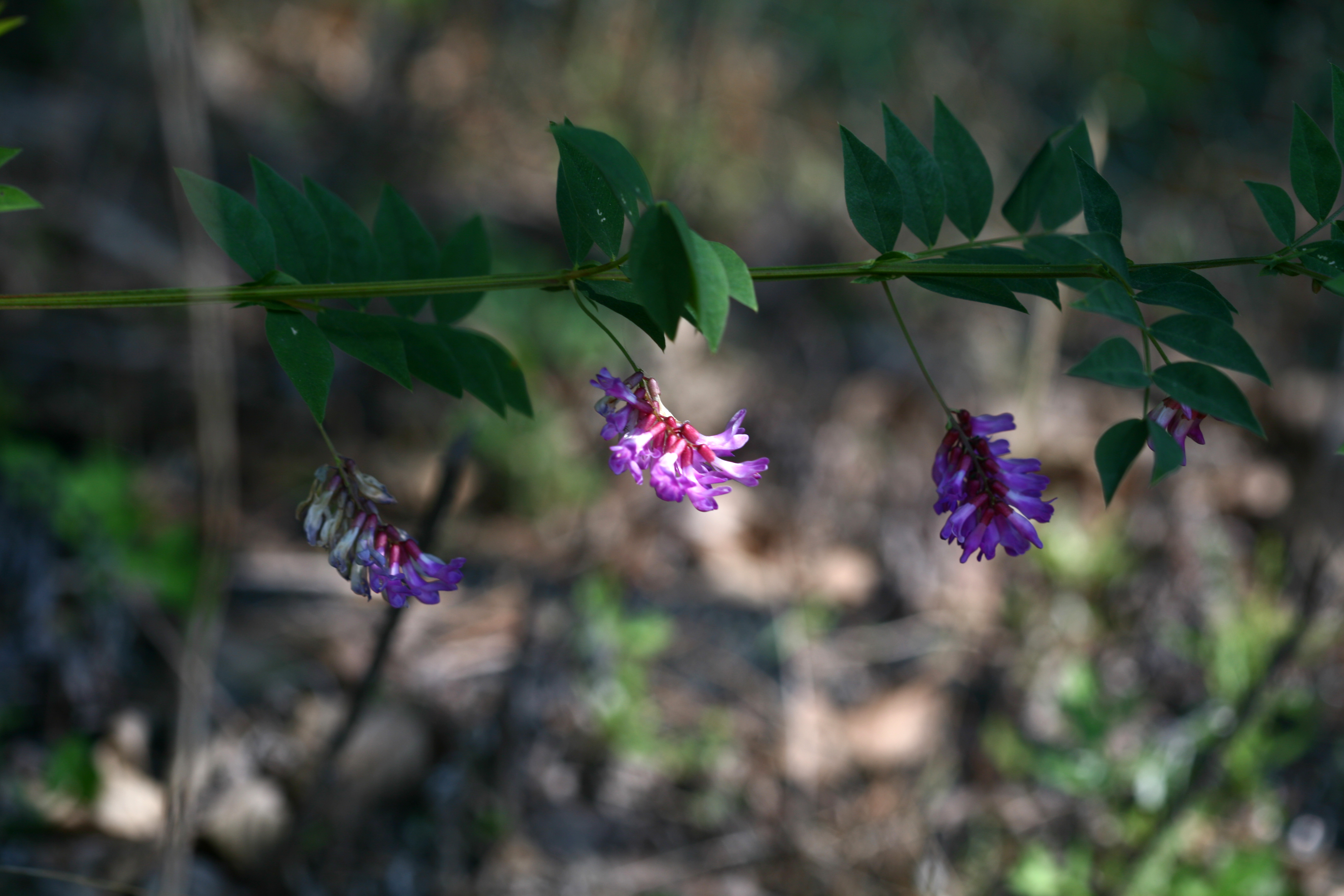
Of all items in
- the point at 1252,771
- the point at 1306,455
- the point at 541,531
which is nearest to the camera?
the point at 1252,771

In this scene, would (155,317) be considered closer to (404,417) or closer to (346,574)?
(404,417)

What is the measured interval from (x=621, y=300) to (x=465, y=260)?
1.21ft

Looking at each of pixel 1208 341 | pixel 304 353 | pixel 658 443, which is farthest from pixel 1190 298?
pixel 304 353

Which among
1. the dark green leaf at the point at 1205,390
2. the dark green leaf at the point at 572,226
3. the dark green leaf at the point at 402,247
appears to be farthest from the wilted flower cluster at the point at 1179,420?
the dark green leaf at the point at 402,247

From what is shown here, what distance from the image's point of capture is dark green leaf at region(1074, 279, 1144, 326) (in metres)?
0.84

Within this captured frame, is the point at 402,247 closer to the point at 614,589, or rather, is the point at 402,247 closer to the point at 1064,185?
the point at 1064,185

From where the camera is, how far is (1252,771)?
2.74 metres

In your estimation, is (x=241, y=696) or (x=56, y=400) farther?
(x=56, y=400)

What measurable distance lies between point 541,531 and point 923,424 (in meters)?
1.93

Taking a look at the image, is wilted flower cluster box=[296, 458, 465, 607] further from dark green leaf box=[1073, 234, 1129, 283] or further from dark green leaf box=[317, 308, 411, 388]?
dark green leaf box=[1073, 234, 1129, 283]

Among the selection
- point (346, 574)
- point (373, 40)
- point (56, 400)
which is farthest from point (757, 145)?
point (346, 574)

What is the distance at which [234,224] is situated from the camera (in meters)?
1.03

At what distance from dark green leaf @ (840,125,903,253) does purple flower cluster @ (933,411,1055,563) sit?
25 centimetres

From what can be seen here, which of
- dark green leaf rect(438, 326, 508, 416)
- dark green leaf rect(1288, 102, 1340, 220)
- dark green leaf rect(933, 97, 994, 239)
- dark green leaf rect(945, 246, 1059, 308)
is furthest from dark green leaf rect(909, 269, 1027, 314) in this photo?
dark green leaf rect(438, 326, 508, 416)
